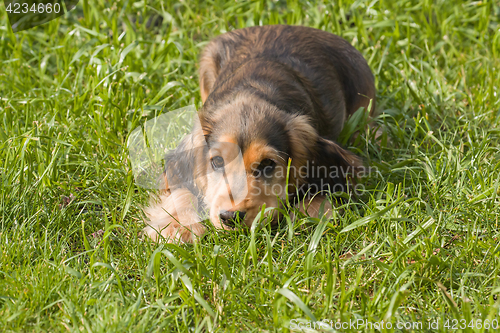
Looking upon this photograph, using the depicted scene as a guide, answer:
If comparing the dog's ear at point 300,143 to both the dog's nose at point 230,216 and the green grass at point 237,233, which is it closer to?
the green grass at point 237,233

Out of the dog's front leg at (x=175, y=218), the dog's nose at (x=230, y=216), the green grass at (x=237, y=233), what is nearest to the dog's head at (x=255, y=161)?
the dog's nose at (x=230, y=216)

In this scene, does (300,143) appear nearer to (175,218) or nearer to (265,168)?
(265,168)

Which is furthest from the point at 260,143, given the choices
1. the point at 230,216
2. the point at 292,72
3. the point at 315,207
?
the point at 292,72

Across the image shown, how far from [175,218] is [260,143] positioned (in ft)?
2.32

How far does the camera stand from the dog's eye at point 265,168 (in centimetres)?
303

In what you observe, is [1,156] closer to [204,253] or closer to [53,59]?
[204,253]

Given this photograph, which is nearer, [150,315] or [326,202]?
[150,315]

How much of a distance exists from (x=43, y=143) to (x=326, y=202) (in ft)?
6.92

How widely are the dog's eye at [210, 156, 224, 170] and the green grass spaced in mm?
434

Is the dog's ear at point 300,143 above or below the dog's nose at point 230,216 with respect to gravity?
above

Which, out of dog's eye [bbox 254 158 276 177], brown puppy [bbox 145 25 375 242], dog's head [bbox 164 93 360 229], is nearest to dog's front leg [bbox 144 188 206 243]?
brown puppy [bbox 145 25 375 242]

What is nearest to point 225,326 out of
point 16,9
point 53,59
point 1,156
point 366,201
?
point 366,201

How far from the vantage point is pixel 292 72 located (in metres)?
3.86

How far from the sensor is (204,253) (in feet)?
9.08
